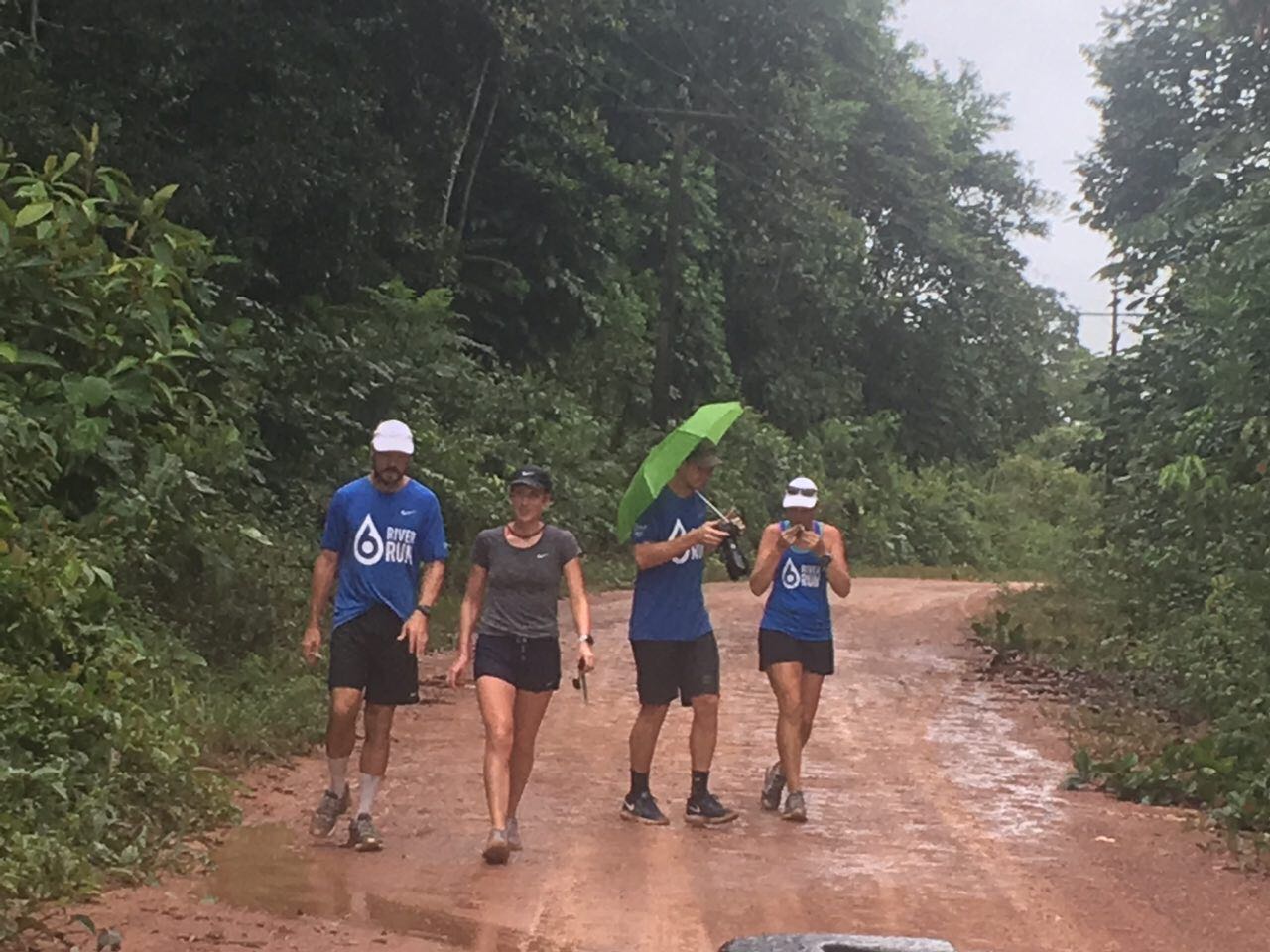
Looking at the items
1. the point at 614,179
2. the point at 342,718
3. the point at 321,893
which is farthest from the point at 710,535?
the point at 614,179

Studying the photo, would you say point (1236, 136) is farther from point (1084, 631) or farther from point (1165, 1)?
point (1165, 1)

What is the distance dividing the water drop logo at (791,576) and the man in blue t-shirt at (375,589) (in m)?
1.96

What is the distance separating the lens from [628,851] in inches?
293

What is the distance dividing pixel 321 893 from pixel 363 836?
77 centimetres

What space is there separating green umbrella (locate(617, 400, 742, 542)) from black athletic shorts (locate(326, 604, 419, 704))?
1249 mm

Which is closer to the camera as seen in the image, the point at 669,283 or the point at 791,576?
the point at 791,576

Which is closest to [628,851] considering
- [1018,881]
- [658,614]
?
[658,614]

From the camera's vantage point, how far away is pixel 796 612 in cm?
839

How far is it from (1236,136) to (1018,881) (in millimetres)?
12984

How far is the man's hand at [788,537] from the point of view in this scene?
821cm

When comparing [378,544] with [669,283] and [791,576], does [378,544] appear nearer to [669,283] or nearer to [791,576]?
[791,576]

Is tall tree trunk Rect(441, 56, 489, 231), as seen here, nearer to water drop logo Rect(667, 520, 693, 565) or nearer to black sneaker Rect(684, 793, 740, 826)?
water drop logo Rect(667, 520, 693, 565)

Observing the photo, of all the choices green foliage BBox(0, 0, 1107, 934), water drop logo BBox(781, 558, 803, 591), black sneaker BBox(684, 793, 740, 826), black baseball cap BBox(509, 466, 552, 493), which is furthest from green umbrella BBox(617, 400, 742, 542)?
green foliage BBox(0, 0, 1107, 934)

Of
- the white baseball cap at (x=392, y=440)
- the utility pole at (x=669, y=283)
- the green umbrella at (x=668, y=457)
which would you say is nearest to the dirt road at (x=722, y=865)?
the green umbrella at (x=668, y=457)
